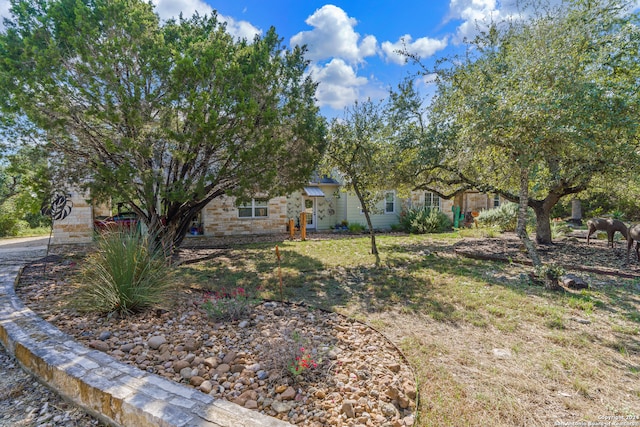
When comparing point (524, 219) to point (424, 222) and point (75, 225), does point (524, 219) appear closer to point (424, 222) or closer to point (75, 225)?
point (424, 222)

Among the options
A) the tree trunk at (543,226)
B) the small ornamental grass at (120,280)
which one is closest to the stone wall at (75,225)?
the small ornamental grass at (120,280)

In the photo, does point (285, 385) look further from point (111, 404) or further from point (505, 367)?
point (505, 367)

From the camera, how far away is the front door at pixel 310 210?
1731 cm

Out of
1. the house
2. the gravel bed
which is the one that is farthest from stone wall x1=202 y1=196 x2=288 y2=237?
the gravel bed

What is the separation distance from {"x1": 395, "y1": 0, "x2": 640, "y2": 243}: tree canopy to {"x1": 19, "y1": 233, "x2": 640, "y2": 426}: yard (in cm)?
214

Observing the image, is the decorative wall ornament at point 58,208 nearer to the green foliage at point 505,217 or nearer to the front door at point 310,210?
the front door at point 310,210

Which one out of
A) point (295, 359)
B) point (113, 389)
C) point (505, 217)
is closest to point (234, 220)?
A: point (505, 217)

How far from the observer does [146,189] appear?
21.4ft

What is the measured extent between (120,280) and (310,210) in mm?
13771

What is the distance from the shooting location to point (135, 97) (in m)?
5.84

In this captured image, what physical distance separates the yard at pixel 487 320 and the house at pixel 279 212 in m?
3.12

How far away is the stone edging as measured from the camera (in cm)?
195

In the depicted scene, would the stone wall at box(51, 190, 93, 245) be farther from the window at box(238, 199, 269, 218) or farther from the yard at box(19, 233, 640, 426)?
the window at box(238, 199, 269, 218)

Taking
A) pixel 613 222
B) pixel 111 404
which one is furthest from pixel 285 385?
pixel 613 222
